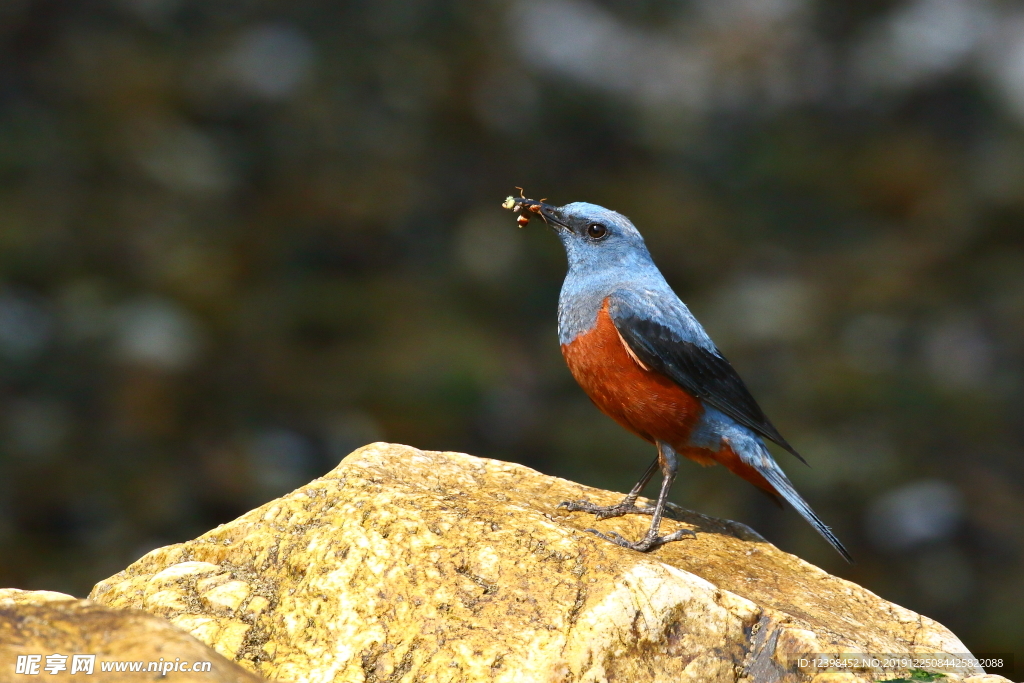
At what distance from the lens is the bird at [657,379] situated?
5.85 m

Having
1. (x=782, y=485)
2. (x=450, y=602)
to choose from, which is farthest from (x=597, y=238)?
(x=450, y=602)

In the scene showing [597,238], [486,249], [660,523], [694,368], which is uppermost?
[486,249]

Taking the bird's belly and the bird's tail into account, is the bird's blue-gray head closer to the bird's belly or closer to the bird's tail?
the bird's belly

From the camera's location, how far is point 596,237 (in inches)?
250

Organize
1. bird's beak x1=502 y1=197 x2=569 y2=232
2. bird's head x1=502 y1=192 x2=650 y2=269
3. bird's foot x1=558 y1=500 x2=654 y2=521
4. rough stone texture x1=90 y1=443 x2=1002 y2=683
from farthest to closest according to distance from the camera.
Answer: bird's beak x1=502 y1=197 x2=569 y2=232 < bird's head x1=502 y1=192 x2=650 y2=269 < bird's foot x1=558 y1=500 x2=654 y2=521 < rough stone texture x1=90 y1=443 x2=1002 y2=683

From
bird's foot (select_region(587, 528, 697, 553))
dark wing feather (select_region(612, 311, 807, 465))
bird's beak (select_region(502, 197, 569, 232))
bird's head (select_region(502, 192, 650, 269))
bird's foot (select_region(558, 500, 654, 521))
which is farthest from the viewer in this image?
bird's beak (select_region(502, 197, 569, 232))

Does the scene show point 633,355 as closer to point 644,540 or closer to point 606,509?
point 606,509

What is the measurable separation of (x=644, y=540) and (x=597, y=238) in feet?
5.88

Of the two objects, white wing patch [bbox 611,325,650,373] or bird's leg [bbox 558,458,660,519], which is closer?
bird's leg [bbox 558,458,660,519]

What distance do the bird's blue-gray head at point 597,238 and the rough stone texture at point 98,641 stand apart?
3497mm

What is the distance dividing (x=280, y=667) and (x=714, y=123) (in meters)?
11.0

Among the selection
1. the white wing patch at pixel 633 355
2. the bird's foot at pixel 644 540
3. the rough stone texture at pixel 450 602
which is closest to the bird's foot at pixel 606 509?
the bird's foot at pixel 644 540

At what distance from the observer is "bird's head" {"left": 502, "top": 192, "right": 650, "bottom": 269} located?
20.7ft

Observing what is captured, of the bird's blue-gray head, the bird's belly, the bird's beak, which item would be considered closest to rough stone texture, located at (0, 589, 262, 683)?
the bird's belly
